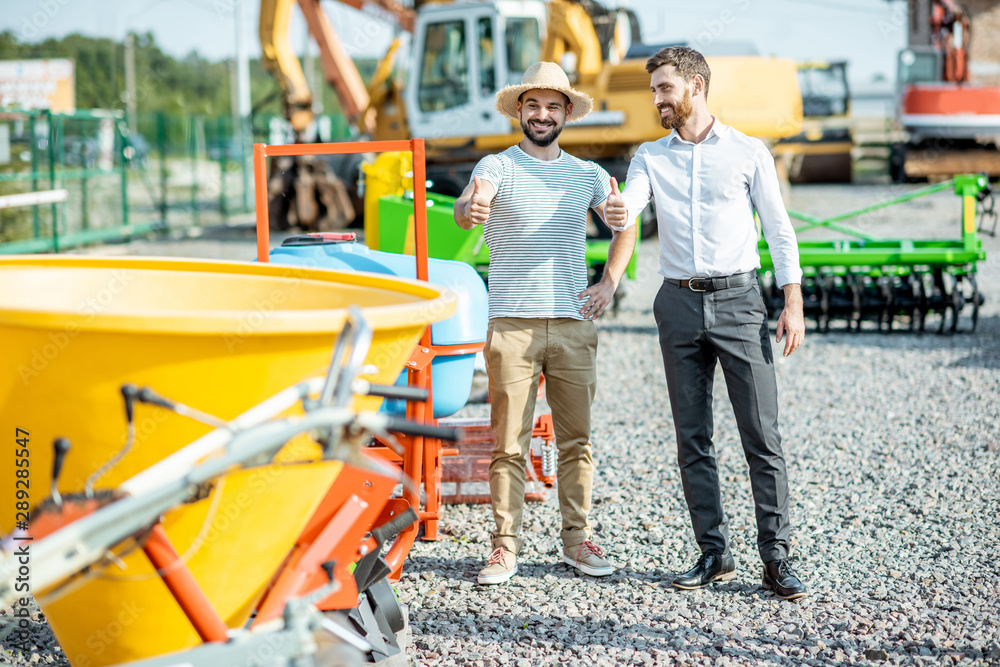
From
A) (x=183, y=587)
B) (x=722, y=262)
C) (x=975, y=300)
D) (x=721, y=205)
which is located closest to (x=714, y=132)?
(x=721, y=205)

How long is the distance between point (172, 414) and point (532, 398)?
183 centimetres

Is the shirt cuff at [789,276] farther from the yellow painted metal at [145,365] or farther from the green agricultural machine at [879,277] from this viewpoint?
the green agricultural machine at [879,277]

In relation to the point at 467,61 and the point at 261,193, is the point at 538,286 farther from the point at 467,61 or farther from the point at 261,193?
the point at 467,61

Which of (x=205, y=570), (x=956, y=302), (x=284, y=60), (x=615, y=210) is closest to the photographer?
(x=205, y=570)

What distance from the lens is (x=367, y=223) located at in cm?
640

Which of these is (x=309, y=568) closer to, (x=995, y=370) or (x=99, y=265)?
(x=99, y=265)

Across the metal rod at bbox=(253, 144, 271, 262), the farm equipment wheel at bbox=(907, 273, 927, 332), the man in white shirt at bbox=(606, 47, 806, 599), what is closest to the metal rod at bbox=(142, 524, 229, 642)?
the metal rod at bbox=(253, 144, 271, 262)

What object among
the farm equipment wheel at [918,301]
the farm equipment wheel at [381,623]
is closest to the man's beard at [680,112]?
the farm equipment wheel at [381,623]

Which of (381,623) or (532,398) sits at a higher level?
(532,398)

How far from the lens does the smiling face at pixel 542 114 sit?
3492mm

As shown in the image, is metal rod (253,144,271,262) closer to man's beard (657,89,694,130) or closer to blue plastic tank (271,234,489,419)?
blue plastic tank (271,234,489,419)

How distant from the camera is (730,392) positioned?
11.7 feet

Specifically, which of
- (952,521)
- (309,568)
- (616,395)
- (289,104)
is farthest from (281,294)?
(289,104)

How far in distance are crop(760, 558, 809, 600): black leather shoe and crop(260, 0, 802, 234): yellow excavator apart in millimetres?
10388
